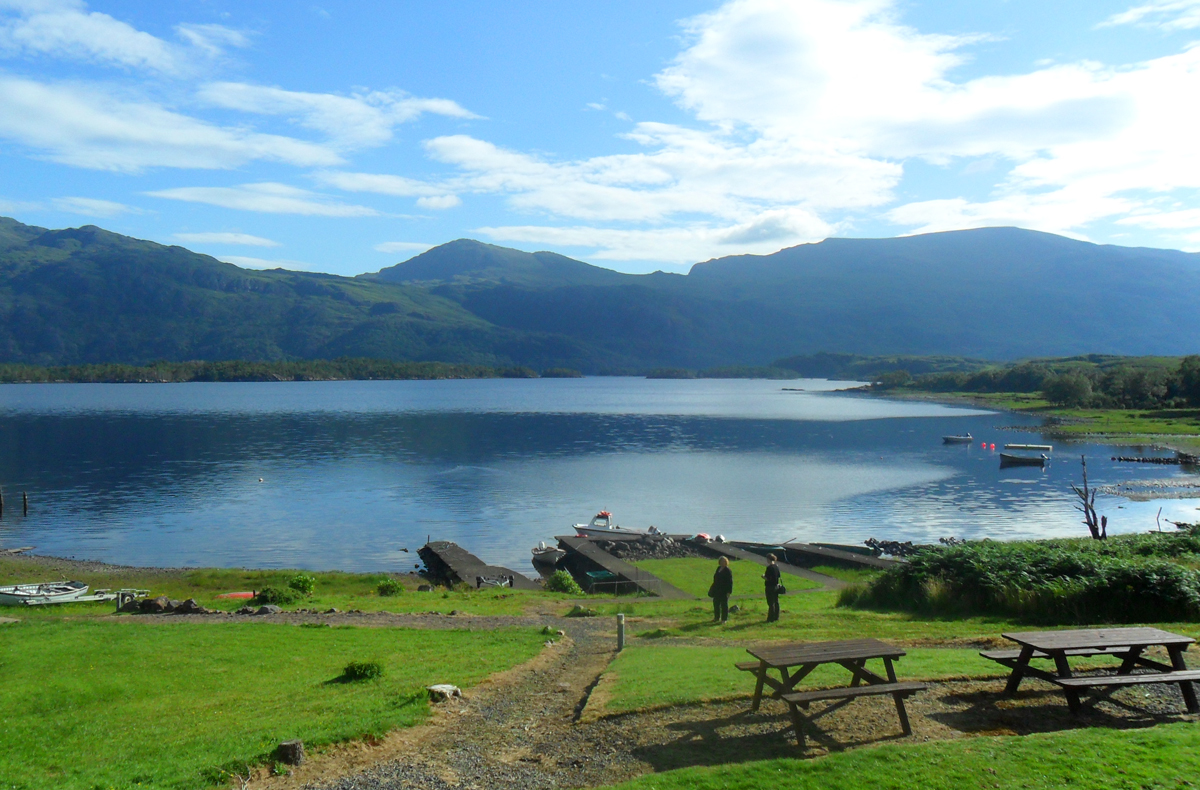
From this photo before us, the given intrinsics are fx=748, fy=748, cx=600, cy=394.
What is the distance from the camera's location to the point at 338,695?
43.8 ft

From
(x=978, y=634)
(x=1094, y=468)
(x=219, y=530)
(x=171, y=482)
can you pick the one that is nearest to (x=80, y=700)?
(x=978, y=634)

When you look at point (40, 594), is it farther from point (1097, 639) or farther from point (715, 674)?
point (1097, 639)

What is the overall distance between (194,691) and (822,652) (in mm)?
11755

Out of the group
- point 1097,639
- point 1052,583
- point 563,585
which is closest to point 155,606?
point 563,585

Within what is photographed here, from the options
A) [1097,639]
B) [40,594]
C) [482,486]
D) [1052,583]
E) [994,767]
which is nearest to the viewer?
[994,767]

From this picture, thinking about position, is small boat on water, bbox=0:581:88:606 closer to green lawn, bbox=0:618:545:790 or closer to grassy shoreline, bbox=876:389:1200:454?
green lawn, bbox=0:618:545:790

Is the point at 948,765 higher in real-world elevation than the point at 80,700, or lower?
higher

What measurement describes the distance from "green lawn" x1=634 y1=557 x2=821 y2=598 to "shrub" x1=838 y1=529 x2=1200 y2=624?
26.5 feet

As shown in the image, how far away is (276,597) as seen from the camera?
2794 cm

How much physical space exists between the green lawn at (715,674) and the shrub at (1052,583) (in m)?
5.92

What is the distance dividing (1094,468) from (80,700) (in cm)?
9394

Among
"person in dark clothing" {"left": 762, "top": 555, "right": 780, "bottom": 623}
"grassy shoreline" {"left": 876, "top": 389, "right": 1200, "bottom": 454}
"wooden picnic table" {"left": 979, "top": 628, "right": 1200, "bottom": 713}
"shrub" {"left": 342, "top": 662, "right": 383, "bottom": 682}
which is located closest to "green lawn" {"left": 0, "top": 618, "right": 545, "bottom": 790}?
"shrub" {"left": 342, "top": 662, "right": 383, "bottom": 682}

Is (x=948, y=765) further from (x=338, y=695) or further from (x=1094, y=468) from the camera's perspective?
(x=1094, y=468)

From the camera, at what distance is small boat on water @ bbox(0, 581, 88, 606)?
1234 inches
